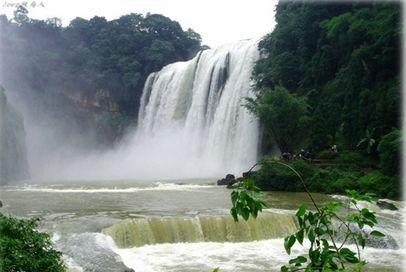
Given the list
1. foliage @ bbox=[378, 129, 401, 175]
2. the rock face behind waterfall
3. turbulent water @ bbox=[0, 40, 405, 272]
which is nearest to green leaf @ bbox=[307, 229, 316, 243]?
turbulent water @ bbox=[0, 40, 405, 272]

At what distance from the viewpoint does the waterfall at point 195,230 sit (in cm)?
1002

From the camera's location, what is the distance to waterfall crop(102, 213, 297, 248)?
10023mm

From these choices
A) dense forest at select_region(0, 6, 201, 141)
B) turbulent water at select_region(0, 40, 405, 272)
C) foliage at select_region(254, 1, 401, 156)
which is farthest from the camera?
dense forest at select_region(0, 6, 201, 141)

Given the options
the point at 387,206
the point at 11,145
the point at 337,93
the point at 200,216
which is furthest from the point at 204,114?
the point at 200,216

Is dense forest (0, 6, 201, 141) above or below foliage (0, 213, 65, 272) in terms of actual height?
above

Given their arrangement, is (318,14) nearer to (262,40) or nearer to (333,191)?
(262,40)

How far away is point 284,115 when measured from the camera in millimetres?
21609

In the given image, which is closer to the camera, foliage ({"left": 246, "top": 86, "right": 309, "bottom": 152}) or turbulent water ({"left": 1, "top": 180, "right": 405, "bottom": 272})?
turbulent water ({"left": 1, "top": 180, "right": 405, "bottom": 272})

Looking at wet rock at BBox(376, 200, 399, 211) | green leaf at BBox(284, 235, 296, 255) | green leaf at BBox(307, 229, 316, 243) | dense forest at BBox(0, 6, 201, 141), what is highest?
dense forest at BBox(0, 6, 201, 141)

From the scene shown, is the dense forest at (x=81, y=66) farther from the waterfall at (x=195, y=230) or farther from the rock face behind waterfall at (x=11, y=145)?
the waterfall at (x=195, y=230)

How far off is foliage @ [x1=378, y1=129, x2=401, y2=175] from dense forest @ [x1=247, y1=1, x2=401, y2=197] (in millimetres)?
35

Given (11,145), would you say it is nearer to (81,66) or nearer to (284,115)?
(81,66)

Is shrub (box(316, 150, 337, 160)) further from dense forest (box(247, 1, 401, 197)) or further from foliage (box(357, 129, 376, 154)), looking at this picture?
foliage (box(357, 129, 376, 154))

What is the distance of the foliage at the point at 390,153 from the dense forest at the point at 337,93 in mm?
35
